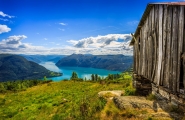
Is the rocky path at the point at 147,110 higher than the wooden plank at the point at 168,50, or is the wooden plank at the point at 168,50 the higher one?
the wooden plank at the point at 168,50

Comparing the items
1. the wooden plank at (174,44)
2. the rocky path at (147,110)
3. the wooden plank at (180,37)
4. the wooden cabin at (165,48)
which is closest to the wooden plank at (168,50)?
the wooden cabin at (165,48)

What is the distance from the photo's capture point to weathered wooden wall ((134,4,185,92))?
894cm

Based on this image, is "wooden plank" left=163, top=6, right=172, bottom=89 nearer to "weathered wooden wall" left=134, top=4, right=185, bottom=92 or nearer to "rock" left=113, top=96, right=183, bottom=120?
"weathered wooden wall" left=134, top=4, right=185, bottom=92

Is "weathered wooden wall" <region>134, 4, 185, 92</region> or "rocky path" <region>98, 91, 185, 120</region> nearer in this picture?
"weathered wooden wall" <region>134, 4, 185, 92</region>

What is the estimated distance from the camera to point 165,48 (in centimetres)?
1029

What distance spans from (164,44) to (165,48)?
0.26m

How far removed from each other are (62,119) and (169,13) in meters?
10.2

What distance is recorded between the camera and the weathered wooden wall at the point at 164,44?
29.3ft

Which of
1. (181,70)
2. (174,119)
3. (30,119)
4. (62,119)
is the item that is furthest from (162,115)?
(30,119)

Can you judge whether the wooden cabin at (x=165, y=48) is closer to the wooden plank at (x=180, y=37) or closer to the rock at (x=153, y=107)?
the wooden plank at (x=180, y=37)

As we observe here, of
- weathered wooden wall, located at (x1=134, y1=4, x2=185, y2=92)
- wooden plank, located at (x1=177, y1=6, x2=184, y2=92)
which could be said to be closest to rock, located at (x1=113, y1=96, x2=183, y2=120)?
weathered wooden wall, located at (x1=134, y1=4, x2=185, y2=92)

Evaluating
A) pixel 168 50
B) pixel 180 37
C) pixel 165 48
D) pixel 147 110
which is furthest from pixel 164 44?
pixel 147 110

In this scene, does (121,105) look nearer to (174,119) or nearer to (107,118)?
(107,118)

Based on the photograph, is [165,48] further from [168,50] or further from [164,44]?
[168,50]
